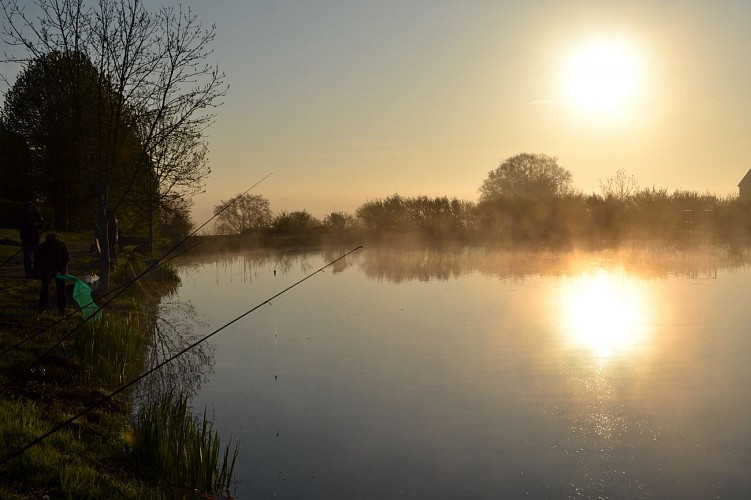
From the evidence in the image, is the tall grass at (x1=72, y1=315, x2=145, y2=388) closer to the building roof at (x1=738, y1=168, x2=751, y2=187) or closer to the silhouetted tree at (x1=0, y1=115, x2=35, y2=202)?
the silhouetted tree at (x1=0, y1=115, x2=35, y2=202)

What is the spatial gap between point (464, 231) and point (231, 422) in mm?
36942

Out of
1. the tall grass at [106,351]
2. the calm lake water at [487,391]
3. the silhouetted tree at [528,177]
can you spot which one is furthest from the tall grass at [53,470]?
the silhouetted tree at [528,177]

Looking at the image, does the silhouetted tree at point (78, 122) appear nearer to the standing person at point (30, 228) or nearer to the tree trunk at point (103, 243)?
the tree trunk at point (103, 243)

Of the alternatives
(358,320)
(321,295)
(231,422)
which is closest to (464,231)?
(321,295)

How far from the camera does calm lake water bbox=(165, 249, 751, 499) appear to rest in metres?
7.40

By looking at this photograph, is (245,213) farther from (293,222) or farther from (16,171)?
(16,171)

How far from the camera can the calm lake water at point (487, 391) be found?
7400 millimetres

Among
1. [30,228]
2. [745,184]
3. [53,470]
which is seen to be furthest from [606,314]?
[745,184]

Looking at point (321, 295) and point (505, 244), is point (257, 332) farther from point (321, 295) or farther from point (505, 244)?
point (505, 244)

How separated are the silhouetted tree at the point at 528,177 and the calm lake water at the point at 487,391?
4957 centimetres

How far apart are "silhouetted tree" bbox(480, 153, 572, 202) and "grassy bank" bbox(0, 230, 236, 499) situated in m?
61.6

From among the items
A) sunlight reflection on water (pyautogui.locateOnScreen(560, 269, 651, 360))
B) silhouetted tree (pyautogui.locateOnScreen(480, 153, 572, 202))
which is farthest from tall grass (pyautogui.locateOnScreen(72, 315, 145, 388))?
silhouetted tree (pyautogui.locateOnScreen(480, 153, 572, 202))

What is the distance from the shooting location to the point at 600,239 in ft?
143

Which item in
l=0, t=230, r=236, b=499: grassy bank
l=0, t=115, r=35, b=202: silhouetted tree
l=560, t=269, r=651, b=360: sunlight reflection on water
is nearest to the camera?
l=0, t=230, r=236, b=499: grassy bank
